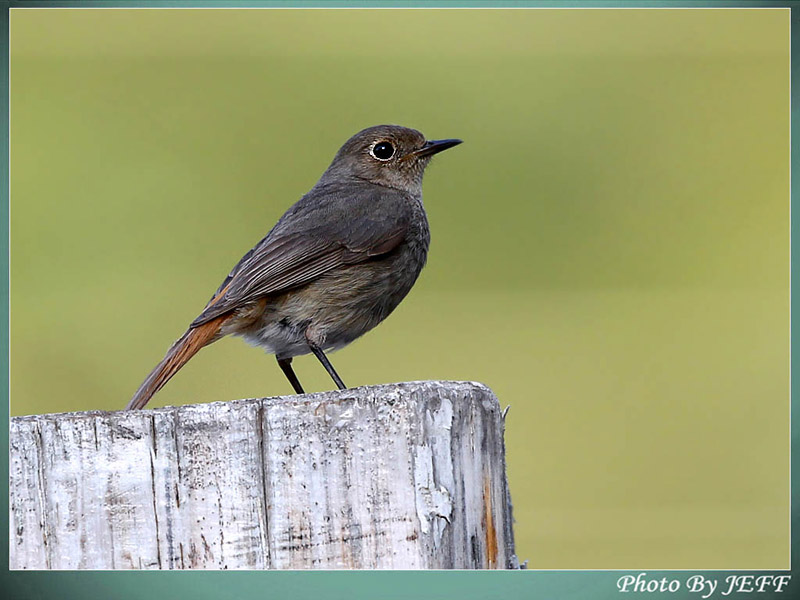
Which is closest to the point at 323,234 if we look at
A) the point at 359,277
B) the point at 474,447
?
the point at 359,277

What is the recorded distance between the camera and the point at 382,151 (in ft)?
18.3

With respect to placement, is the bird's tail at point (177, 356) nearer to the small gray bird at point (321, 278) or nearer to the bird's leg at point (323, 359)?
the small gray bird at point (321, 278)

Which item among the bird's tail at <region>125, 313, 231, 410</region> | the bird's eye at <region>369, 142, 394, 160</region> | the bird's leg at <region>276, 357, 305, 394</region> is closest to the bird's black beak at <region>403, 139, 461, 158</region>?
the bird's eye at <region>369, 142, 394, 160</region>

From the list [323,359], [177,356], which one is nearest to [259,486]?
[177,356]

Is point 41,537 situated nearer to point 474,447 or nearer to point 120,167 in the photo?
point 474,447

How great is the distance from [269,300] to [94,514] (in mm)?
1916

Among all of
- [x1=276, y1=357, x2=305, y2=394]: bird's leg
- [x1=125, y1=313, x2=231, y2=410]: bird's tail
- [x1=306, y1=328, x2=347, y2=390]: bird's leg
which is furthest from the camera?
[x1=276, y1=357, x2=305, y2=394]: bird's leg

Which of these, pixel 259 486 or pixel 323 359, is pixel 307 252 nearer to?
pixel 323 359

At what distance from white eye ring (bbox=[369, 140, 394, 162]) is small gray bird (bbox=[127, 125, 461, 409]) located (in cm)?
36

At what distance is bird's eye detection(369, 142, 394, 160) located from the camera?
5551mm

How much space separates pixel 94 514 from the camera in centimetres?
273

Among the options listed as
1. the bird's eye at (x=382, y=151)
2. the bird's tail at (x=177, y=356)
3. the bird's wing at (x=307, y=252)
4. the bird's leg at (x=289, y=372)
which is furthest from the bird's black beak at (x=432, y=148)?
the bird's tail at (x=177, y=356)

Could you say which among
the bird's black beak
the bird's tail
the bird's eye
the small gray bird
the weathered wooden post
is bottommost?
the weathered wooden post

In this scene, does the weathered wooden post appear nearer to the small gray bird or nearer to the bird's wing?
the small gray bird
